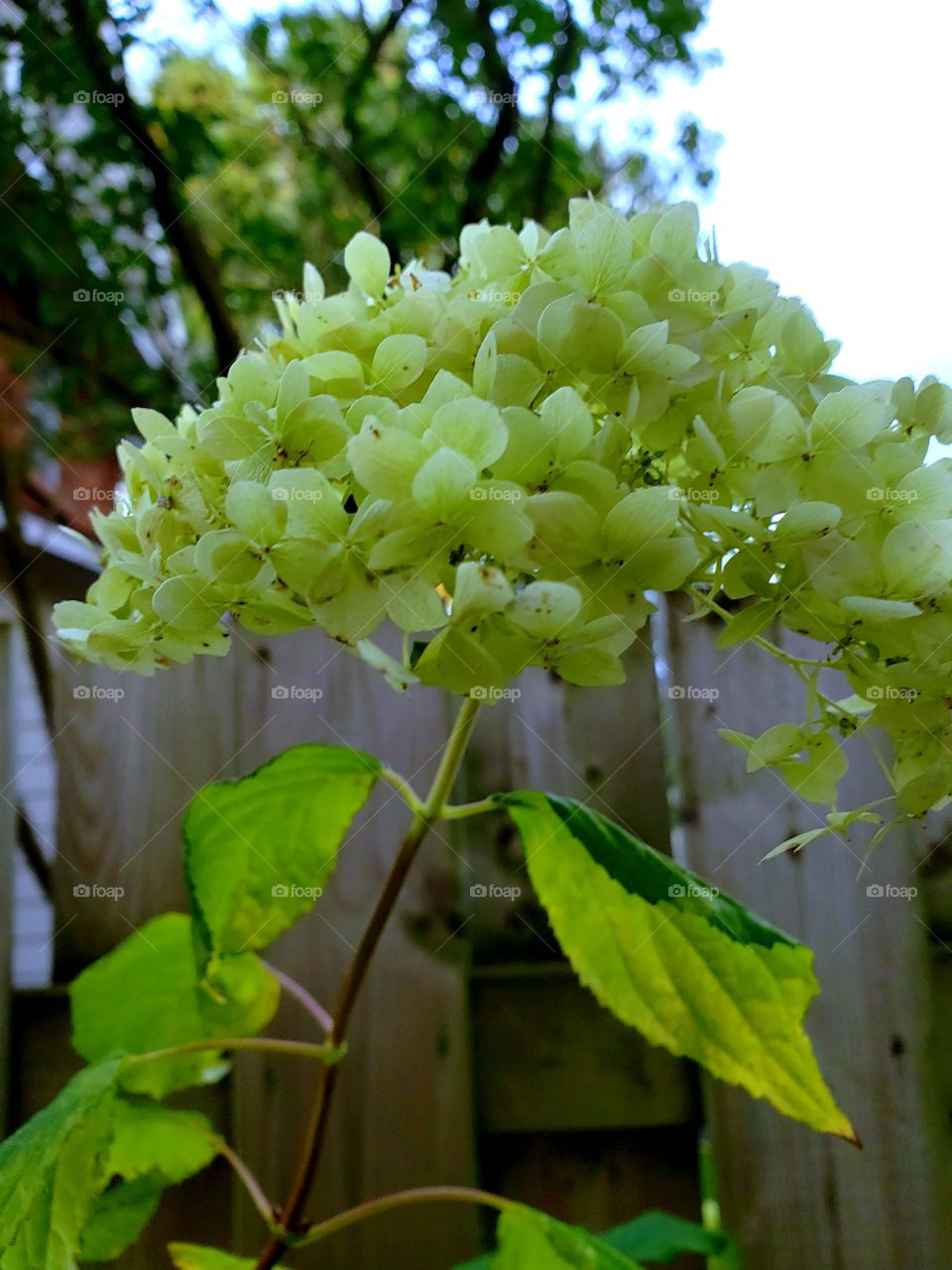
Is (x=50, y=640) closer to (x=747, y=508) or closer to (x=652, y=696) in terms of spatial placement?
(x=652, y=696)

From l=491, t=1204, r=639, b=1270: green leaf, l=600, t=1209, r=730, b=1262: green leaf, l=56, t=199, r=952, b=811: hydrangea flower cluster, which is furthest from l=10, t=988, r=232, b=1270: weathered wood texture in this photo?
l=56, t=199, r=952, b=811: hydrangea flower cluster

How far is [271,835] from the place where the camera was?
563 millimetres

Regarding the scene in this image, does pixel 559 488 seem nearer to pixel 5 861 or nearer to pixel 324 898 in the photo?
pixel 324 898

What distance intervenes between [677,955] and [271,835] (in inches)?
9.5

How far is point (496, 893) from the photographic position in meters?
0.92

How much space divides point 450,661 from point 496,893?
2.08 feet

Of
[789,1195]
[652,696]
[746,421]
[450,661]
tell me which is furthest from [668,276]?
[789,1195]

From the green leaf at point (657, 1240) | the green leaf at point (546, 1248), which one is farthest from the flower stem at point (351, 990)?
the green leaf at point (657, 1240)

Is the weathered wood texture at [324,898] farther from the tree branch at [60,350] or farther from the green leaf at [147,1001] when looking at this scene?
the tree branch at [60,350]

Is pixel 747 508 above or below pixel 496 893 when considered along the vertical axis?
above

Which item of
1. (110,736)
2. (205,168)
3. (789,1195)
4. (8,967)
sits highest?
(205,168)

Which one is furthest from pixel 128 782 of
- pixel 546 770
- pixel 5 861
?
pixel 546 770

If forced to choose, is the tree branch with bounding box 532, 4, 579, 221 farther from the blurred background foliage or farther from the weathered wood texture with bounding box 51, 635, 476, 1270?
the weathered wood texture with bounding box 51, 635, 476, 1270

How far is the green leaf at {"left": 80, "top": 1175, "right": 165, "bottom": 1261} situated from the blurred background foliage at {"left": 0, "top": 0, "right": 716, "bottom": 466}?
31.2 inches
